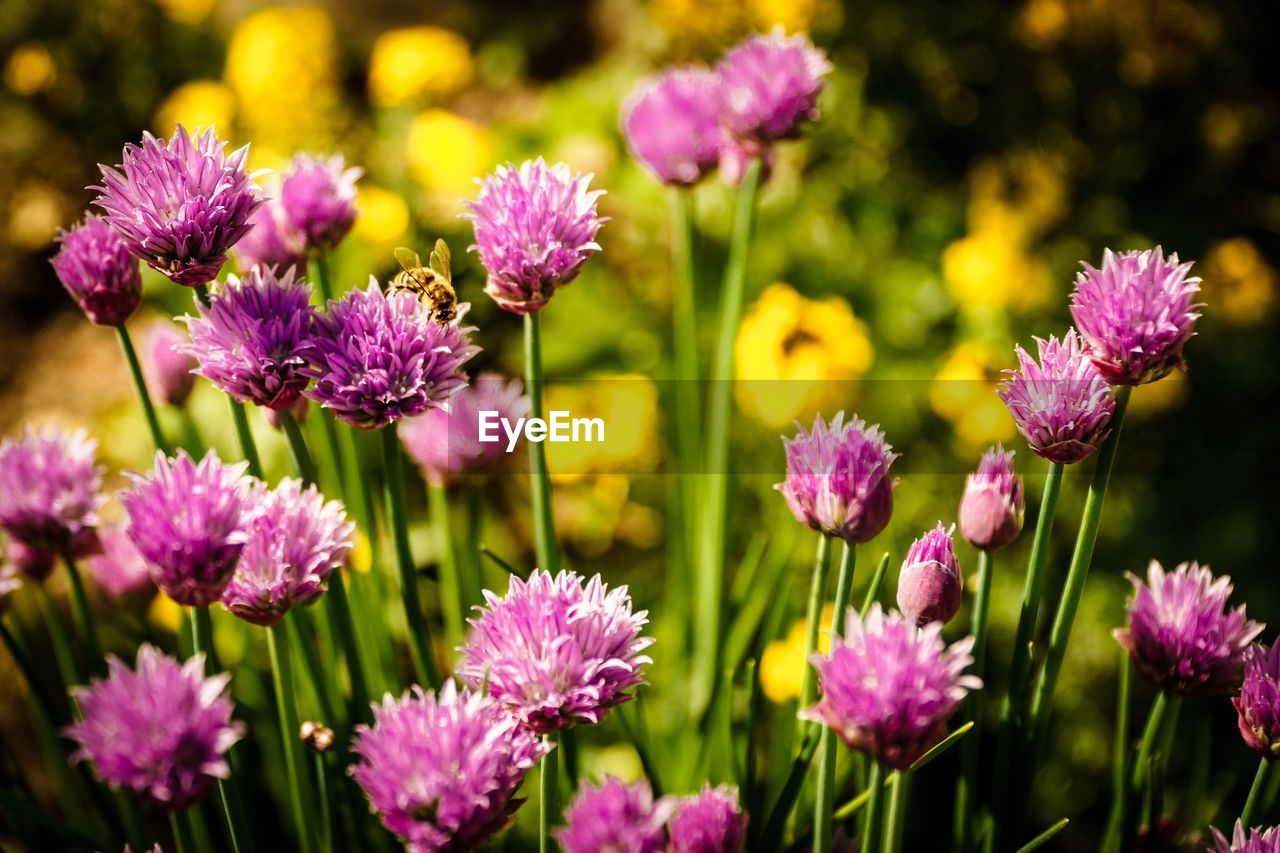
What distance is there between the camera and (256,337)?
2.56 feet

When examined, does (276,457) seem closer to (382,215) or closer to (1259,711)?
(382,215)

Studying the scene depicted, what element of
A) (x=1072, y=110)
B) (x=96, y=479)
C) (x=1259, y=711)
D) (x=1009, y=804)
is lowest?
(x=1009, y=804)

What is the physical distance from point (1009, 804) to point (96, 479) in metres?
0.91

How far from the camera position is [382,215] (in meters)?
2.20

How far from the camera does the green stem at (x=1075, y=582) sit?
83cm

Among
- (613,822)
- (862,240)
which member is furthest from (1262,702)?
(862,240)

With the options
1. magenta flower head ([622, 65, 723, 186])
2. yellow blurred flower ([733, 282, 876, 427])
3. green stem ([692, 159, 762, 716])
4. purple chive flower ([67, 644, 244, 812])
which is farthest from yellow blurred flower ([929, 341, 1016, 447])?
purple chive flower ([67, 644, 244, 812])

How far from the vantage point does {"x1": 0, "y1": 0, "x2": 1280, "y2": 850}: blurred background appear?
6.47 ft

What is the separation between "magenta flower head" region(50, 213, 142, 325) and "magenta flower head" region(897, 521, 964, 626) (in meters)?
0.71

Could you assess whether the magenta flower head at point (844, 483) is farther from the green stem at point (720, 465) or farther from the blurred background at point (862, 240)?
the blurred background at point (862, 240)

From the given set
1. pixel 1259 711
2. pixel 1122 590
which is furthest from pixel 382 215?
pixel 1259 711

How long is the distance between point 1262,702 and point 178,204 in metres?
0.92

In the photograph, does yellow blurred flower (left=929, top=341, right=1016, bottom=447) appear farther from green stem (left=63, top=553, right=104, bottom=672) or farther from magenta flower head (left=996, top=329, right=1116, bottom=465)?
green stem (left=63, top=553, right=104, bottom=672)

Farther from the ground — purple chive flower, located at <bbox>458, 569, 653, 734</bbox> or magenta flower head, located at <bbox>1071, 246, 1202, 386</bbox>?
magenta flower head, located at <bbox>1071, 246, 1202, 386</bbox>
